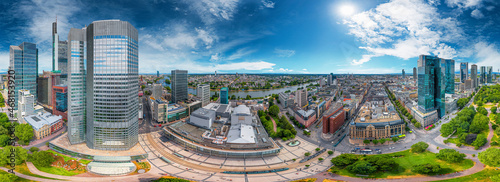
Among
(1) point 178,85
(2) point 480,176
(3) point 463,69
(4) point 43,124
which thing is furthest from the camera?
(3) point 463,69

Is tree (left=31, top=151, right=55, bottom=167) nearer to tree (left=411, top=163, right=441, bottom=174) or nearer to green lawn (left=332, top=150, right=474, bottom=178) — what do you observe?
green lawn (left=332, top=150, right=474, bottom=178)

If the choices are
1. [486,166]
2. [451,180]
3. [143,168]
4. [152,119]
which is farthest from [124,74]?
[486,166]

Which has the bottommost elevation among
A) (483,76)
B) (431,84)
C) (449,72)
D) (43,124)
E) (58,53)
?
(43,124)

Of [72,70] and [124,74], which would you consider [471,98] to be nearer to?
[124,74]

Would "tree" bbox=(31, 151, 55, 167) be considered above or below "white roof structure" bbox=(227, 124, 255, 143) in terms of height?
below

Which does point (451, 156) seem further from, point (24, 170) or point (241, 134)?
point (24, 170)

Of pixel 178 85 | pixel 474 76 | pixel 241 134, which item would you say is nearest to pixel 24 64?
pixel 178 85

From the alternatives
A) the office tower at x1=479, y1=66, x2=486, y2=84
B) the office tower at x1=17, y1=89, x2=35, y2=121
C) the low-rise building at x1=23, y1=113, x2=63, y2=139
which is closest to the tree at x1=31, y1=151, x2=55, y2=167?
the low-rise building at x1=23, y1=113, x2=63, y2=139
